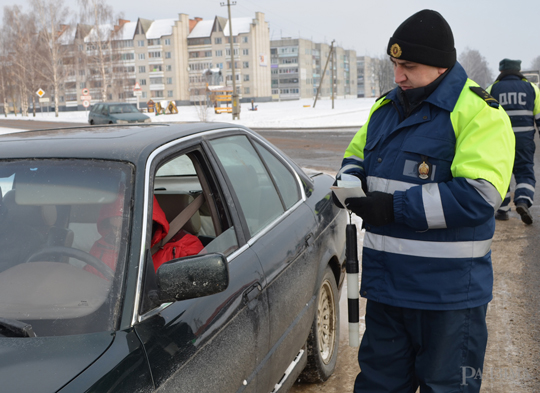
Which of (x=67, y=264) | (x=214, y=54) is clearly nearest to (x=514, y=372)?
(x=67, y=264)

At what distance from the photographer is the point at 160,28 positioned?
96938 mm

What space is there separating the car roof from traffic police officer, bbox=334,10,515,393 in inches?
33.8

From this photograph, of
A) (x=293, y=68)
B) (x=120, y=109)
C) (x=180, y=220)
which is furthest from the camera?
(x=293, y=68)

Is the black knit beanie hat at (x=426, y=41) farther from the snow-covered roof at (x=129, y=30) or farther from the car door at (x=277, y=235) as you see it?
the snow-covered roof at (x=129, y=30)

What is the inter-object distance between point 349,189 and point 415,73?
0.54 metres

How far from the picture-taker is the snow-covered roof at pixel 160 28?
316 ft

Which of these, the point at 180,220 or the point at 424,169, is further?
the point at 180,220

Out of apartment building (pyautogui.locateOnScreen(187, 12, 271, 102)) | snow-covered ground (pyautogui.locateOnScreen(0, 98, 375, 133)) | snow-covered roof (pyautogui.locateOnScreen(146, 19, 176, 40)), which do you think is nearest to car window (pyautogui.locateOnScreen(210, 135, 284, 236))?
snow-covered ground (pyautogui.locateOnScreen(0, 98, 375, 133))

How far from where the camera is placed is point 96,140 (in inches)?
89.1

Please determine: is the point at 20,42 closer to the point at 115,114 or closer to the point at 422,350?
the point at 115,114

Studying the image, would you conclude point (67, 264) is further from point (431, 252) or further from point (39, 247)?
point (431, 252)

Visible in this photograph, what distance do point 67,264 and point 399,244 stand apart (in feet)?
4.20

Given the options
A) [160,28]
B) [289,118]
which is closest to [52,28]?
[289,118]

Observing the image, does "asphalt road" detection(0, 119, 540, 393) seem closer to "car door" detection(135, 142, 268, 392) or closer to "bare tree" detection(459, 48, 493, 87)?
"car door" detection(135, 142, 268, 392)
